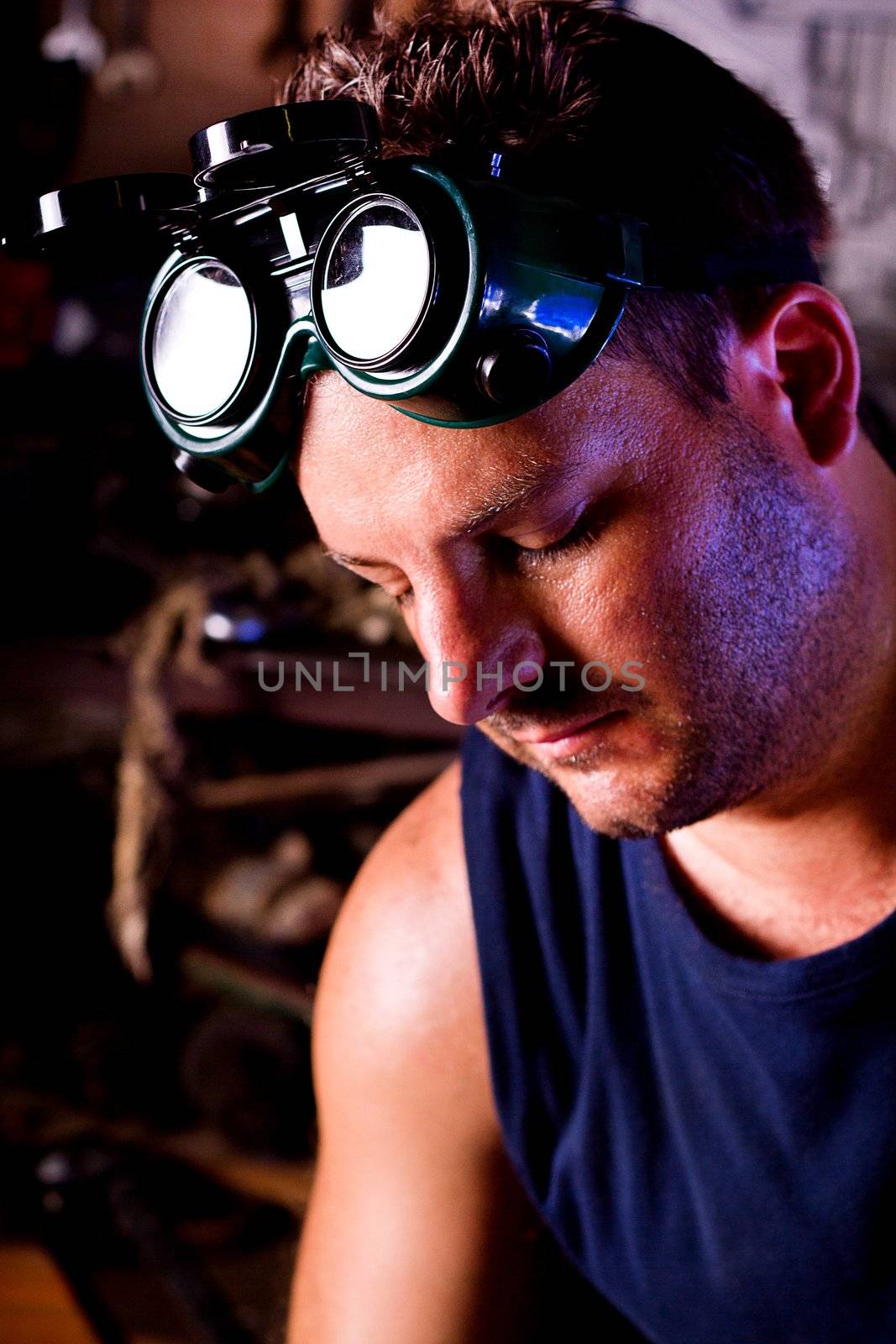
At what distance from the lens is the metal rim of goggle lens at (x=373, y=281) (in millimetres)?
742

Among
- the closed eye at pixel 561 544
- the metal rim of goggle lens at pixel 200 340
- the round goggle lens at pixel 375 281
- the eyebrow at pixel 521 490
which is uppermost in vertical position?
the round goggle lens at pixel 375 281

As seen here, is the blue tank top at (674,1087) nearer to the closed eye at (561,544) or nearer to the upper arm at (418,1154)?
the upper arm at (418,1154)

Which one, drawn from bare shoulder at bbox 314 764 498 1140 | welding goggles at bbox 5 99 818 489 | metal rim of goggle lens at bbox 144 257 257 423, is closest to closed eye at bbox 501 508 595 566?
welding goggles at bbox 5 99 818 489

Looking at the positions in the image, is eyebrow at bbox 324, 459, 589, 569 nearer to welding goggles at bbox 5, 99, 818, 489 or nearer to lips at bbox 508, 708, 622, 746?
welding goggles at bbox 5, 99, 818, 489

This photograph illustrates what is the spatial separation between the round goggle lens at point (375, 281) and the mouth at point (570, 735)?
324mm

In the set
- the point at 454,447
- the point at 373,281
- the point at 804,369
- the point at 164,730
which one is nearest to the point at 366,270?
the point at 373,281

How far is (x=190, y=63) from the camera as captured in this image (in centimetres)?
246

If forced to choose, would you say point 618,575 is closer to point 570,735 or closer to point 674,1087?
point 570,735

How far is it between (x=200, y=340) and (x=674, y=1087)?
742mm

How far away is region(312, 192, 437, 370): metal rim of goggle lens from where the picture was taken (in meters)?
0.74

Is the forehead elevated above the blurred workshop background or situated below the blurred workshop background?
above

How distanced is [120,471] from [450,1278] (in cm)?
165

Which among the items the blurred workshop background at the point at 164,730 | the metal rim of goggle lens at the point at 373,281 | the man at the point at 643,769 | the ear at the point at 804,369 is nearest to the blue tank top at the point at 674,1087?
the man at the point at 643,769

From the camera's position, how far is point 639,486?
847mm
